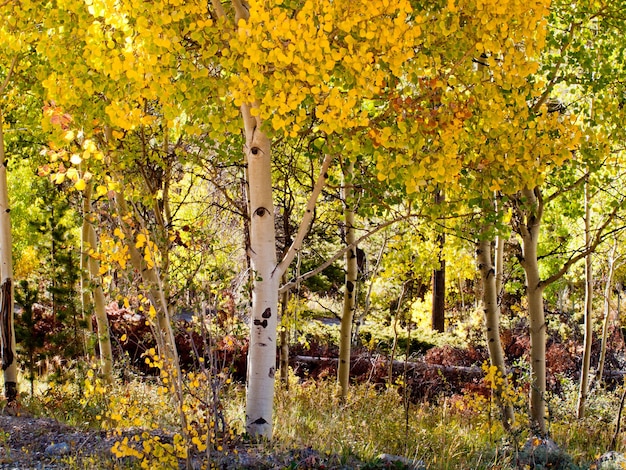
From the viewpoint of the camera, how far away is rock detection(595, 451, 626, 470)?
5.25m

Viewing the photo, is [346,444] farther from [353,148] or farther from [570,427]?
[570,427]

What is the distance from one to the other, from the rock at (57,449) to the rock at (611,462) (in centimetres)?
→ 403

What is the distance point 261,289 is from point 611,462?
10.4 feet

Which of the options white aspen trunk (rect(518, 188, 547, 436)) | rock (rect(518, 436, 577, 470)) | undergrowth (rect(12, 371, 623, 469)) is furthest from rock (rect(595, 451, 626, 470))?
white aspen trunk (rect(518, 188, 547, 436))

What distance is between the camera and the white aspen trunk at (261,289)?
5.20 meters

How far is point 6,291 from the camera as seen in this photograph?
6.70 meters

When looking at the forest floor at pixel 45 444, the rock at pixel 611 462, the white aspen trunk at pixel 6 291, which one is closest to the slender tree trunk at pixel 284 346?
the white aspen trunk at pixel 6 291

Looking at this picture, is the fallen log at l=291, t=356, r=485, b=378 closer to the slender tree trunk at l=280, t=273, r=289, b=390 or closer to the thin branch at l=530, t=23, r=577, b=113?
the slender tree trunk at l=280, t=273, r=289, b=390

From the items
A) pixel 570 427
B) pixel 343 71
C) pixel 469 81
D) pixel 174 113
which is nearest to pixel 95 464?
pixel 174 113

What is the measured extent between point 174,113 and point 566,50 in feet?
13.5

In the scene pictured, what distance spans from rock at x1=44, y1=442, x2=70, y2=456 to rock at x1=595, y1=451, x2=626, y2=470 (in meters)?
4.03

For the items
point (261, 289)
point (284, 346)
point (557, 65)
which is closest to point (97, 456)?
point (261, 289)

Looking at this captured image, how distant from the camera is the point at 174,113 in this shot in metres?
4.59

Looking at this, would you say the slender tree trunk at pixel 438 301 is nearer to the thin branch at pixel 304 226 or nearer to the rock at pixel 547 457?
the rock at pixel 547 457
